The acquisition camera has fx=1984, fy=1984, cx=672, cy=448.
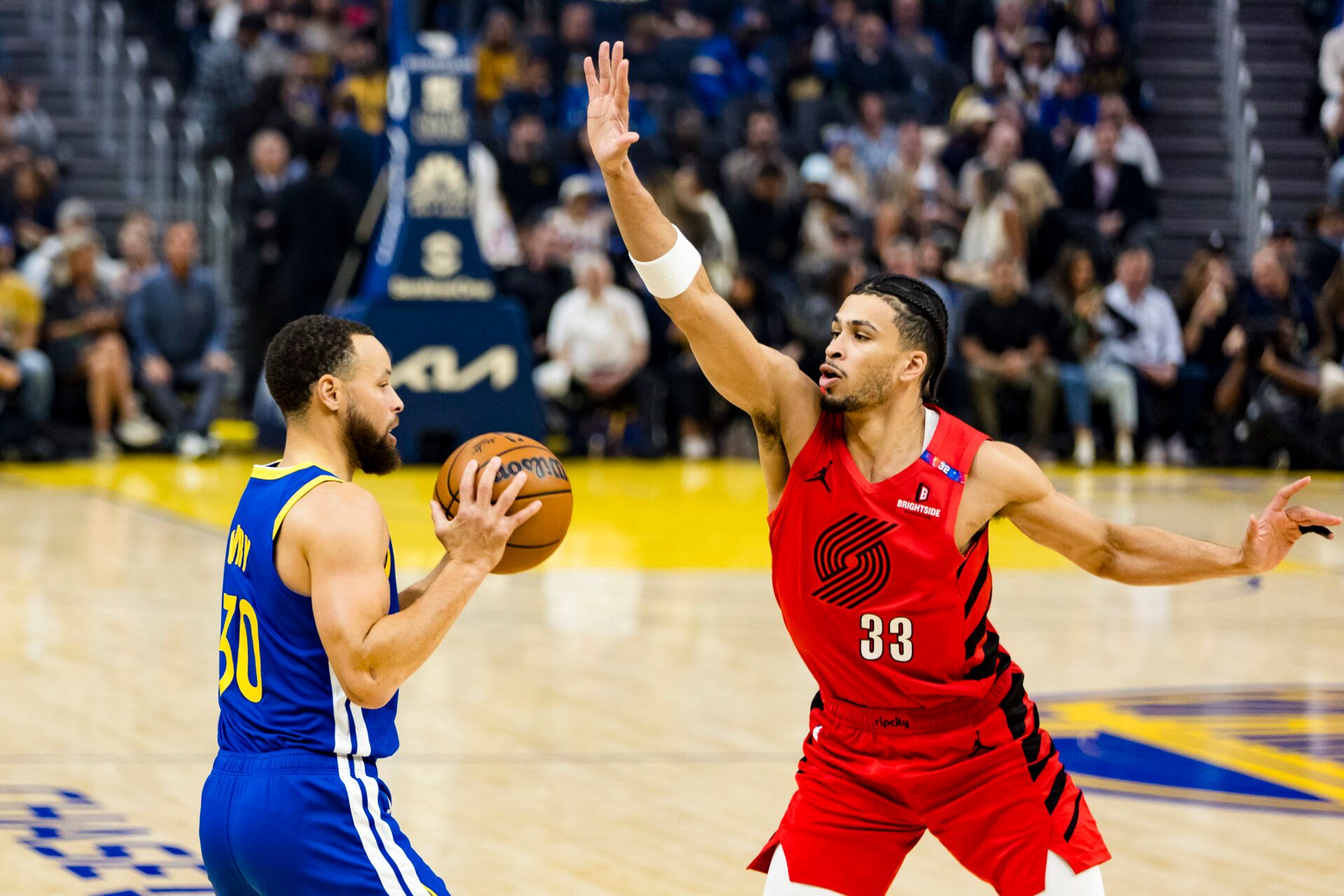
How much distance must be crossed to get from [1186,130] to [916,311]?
18.1 metres

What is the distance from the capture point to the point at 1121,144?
18.8 m

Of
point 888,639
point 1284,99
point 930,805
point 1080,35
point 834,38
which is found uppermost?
point 1080,35

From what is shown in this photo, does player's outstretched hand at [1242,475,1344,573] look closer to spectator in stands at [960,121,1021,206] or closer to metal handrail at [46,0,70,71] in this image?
spectator in stands at [960,121,1021,206]

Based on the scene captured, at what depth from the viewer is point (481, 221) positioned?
16.7 metres

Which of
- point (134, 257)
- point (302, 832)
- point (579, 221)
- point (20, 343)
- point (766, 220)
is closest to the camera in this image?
point (302, 832)

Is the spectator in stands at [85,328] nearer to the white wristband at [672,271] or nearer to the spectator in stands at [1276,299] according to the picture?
the spectator in stands at [1276,299]

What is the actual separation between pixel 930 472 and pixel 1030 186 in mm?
13966

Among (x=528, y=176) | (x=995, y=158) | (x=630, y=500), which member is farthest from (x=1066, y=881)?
(x=995, y=158)

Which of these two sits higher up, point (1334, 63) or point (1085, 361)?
point (1334, 63)

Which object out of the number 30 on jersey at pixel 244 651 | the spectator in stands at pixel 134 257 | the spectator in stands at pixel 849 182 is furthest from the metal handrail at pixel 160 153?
the number 30 on jersey at pixel 244 651

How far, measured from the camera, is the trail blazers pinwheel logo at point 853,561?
3984mm

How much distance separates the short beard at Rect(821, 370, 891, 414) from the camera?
13.3 ft

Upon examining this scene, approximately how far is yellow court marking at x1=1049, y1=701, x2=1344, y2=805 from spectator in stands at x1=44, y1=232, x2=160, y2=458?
9.96 m

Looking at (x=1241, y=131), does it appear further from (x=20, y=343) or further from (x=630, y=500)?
(x=20, y=343)
